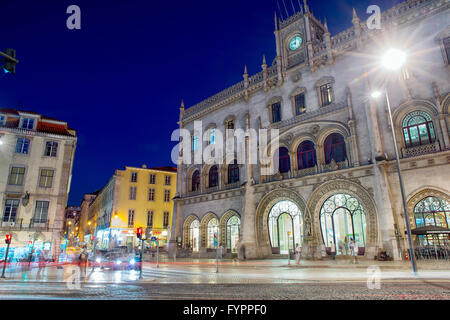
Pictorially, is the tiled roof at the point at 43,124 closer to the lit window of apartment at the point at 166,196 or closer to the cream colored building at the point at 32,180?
the cream colored building at the point at 32,180

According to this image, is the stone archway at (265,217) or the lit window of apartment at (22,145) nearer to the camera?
the stone archway at (265,217)

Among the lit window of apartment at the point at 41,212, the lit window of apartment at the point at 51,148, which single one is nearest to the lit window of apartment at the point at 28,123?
the lit window of apartment at the point at 51,148

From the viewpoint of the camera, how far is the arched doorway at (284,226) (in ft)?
83.6

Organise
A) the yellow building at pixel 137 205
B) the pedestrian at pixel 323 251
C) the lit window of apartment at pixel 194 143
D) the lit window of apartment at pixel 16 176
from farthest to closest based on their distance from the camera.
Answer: the yellow building at pixel 137 205 → the lit window of apartment at pixel 194 143 → the lit window of apartment at pixel 16 176 → the pedestrian at pixel 323 251

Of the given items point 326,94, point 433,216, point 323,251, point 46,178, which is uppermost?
point 326,94

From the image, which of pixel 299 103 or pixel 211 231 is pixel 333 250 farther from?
pixel 211 231

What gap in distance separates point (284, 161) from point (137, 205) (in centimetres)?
2837

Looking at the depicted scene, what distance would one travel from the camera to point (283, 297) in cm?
816

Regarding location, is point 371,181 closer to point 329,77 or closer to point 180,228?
point 329,77

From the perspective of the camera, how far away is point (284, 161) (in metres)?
27.5

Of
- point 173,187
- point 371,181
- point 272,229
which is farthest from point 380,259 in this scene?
point 173,187

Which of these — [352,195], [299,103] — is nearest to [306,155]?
[299,103]

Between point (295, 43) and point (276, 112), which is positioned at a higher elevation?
point (295, 43)
